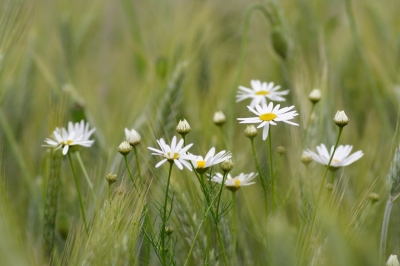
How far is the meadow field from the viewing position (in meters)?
0.74

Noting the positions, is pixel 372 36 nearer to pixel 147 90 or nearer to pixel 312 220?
pixel 147 90

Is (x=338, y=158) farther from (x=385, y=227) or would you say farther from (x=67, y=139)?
(x=67, y=139)

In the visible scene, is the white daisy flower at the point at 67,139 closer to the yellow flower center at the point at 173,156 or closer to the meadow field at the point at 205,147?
the meadow field at the point at 205,147

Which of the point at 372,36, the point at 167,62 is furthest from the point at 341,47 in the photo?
the point at 167,62

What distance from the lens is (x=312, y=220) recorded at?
2.46 ft

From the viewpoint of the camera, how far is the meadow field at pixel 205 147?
737mm

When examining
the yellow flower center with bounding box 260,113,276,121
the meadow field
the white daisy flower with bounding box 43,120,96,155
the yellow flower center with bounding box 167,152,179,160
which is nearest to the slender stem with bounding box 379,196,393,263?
the meadow field

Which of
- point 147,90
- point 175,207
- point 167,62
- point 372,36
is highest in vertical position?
point 372,36

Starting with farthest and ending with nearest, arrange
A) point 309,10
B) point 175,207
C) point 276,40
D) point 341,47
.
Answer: point 341,47
point 309,10
point 276,40
point 175,207

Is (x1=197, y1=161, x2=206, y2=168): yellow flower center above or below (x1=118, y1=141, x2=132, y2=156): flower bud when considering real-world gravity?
below

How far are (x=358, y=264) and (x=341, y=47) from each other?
1131 millimetres

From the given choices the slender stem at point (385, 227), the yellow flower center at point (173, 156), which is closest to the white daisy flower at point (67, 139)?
the yellow flower center at point (173, 156)

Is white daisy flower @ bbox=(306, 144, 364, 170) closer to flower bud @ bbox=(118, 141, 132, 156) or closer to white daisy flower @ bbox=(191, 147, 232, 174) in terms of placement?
white daisy flower @ bbox=(191, 147, 232, 174)

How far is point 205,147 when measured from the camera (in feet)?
3.21
